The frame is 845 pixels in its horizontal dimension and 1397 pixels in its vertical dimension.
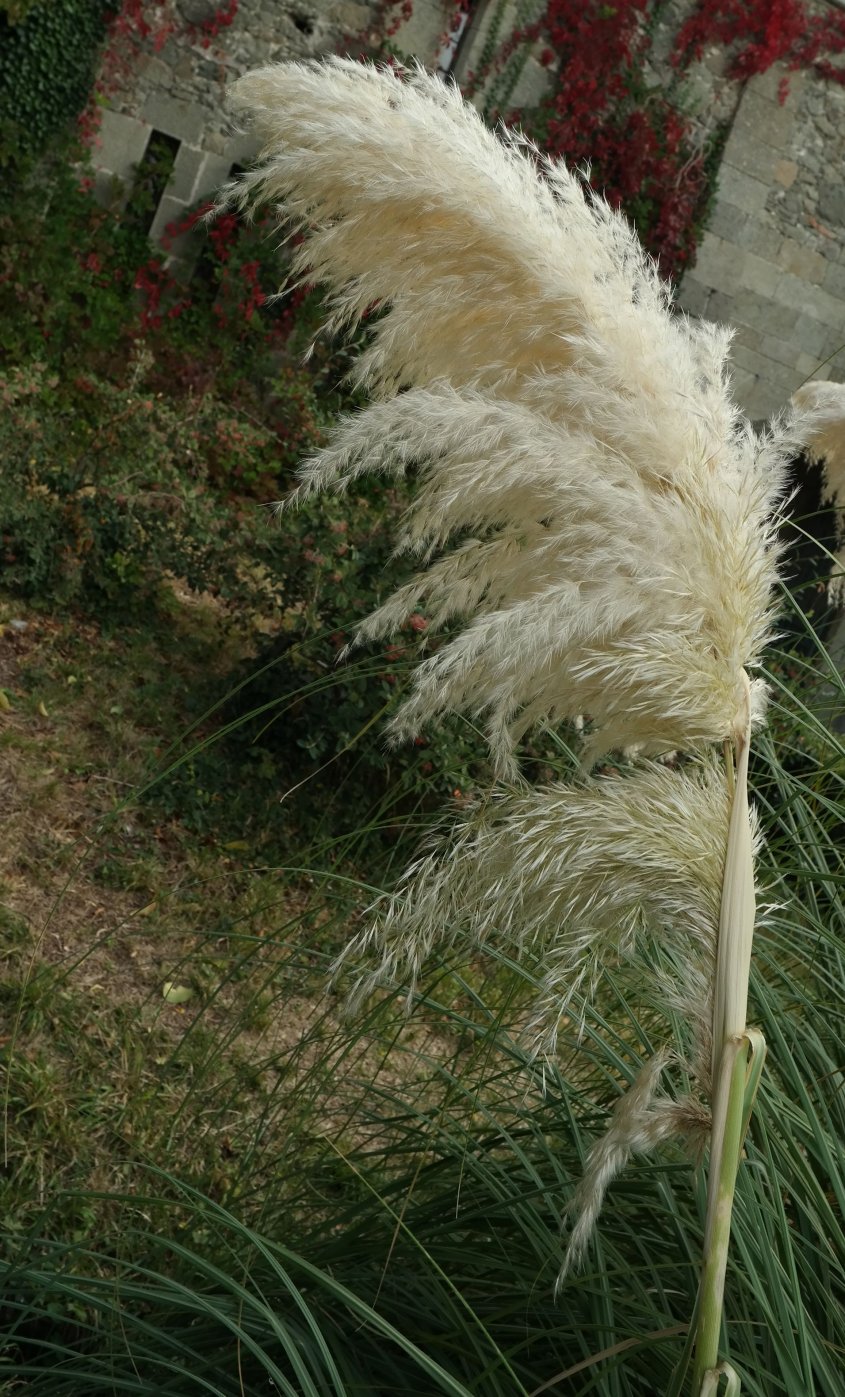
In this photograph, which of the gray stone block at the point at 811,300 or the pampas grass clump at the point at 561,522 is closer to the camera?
the pampas grass clump at the point at 561,522

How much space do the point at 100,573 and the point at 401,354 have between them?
370 cm

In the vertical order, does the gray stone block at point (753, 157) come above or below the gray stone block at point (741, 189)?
above

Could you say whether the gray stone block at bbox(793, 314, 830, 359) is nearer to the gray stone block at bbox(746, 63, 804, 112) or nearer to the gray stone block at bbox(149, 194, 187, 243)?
the gray stone block at bbox(746, 63, 804, 112)

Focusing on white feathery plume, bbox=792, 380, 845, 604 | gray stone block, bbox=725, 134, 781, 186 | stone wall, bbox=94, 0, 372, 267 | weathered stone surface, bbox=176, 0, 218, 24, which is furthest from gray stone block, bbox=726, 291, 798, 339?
white feathery plume, bbox=792, 380, 845, 604

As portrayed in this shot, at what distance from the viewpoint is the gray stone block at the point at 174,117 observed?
9.35 meters

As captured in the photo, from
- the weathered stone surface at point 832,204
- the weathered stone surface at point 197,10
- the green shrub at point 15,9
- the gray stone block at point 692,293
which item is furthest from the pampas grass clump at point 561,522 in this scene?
the weathered stone surface at point 832,204

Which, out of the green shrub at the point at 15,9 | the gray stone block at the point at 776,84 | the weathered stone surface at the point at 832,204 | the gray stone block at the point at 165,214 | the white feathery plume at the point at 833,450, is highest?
the gray stone block at the point at 776,84

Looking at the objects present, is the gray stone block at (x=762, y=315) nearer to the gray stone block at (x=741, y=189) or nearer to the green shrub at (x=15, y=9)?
the gray stone block at (x=741, y=189)

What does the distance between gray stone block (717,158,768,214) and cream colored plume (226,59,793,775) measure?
9911 millimetres

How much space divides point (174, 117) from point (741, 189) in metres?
4.50

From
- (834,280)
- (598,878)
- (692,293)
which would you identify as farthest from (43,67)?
(598,878)

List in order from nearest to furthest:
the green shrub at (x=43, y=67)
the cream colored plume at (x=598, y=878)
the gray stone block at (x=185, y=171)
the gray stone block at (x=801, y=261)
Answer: the cream colored plume at (x=598, y=878) → the green shrub at (x=43, y=67) → the gray stone block at (x=185, y=171) → the gray stone block at (x=801, y=261)

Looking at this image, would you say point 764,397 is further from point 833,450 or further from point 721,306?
point 833,450

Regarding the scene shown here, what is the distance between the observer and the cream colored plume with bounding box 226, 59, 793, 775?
127 cm
